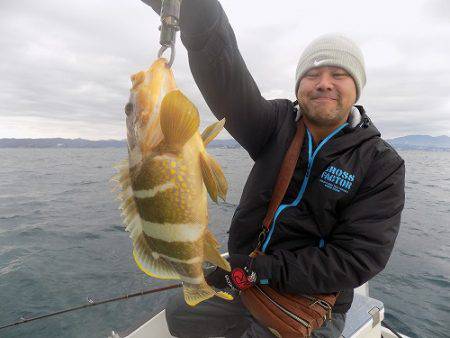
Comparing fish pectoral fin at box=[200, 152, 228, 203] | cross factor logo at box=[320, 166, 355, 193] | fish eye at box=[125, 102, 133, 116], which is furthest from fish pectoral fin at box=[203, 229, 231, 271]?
cross factor logo at box=[320, 166, 355, 193]

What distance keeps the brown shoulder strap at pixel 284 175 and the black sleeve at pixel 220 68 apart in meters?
0.38

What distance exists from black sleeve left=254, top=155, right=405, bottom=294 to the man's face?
587mm

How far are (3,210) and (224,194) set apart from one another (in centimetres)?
1728

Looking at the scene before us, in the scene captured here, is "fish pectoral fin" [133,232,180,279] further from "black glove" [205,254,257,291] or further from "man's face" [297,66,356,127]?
"man's face" [297,66,356,127]

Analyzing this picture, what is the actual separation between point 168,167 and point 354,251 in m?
1.69

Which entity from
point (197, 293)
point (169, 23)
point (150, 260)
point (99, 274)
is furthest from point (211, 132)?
point (99, 274)

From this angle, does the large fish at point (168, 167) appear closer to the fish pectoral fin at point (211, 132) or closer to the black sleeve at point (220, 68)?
the fish pectoral fin at point (211, 132)

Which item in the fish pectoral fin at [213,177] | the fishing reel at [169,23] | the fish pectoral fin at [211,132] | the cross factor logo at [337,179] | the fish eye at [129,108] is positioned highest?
the fishing reel at [169,23]

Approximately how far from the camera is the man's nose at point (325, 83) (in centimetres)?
268

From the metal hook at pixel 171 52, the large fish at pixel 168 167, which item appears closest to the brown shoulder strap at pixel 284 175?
the large fish at pixel 168 167

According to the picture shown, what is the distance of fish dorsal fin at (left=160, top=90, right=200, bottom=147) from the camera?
1557mm

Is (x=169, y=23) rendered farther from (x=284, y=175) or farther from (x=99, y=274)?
(x=99, y=274)

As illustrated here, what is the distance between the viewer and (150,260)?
1951mm

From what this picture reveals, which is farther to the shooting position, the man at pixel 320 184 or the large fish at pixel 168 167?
the man at pixel 320 184
